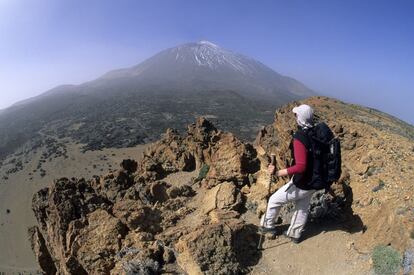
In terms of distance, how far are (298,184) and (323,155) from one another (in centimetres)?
51

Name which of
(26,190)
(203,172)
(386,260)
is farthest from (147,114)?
(386,260)

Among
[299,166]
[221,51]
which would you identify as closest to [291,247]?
[299,166]

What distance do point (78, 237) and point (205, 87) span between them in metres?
110

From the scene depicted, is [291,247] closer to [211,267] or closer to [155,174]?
[211,267]

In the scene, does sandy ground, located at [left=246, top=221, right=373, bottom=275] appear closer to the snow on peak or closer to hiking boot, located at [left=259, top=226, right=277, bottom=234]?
hiking boot, located at [left=259, top=226, right=277, bottom=234]

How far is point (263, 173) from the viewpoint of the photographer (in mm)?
8086

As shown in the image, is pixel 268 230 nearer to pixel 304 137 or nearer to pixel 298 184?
pixel 298 184

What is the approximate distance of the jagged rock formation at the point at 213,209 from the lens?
5633 mm

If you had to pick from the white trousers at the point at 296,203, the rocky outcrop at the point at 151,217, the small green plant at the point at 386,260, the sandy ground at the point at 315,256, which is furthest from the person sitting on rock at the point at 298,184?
the small green plant at the point at 386,260

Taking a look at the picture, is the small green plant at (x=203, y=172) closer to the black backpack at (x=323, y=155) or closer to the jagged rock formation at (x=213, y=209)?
the jagged rock formation at (x=213, y=209)

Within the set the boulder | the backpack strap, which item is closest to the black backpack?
the backpack strap

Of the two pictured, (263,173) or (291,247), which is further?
(263,173)

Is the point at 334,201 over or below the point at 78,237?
over

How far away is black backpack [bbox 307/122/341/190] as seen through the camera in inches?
190
